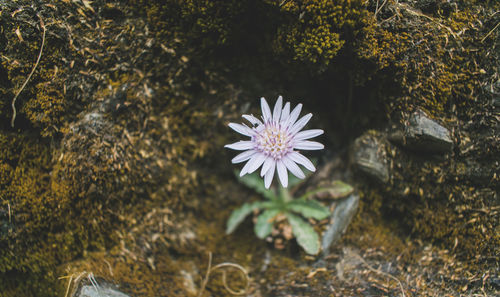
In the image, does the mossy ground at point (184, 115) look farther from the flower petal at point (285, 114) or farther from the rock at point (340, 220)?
the flower petal at point (285, 114)

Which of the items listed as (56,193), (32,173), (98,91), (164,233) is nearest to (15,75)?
(98,91)

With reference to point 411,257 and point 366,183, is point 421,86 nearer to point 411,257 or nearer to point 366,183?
point 366,183

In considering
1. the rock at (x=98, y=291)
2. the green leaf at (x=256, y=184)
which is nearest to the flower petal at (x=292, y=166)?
the green leaf at (x=256, y=184)

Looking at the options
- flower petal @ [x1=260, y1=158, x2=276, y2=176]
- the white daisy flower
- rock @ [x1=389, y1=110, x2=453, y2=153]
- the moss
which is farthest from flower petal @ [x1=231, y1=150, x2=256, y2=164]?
rock @ [x1=389, y1=110, x2=453, y2=153]

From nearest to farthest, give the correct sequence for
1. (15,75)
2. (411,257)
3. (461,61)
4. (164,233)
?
(15,75), (461,61), (411,257), (164,233)

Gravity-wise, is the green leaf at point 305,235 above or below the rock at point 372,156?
below

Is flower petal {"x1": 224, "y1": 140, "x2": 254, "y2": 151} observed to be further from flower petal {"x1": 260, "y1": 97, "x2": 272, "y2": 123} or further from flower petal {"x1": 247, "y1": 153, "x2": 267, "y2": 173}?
flower petal {"x1": 260, "y1": 97, "x2": 272, "y2": 123}
